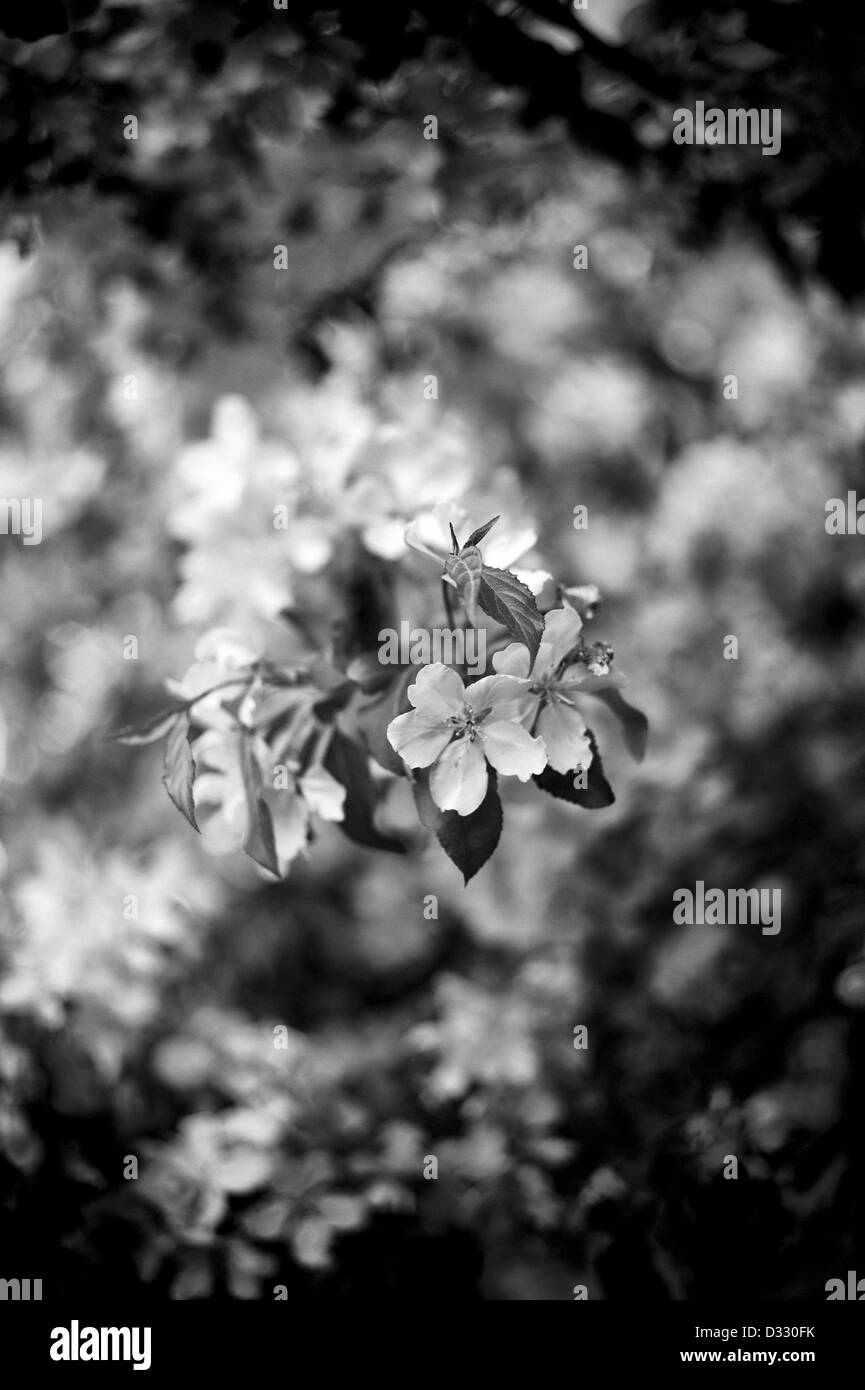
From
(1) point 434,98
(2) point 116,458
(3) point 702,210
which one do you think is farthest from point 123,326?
(3) point 702,210

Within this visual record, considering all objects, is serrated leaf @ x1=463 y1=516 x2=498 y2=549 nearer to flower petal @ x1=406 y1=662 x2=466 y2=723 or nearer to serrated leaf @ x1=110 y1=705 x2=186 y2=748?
flower petal @ x1=406 y1=662 x2=466 y2=723

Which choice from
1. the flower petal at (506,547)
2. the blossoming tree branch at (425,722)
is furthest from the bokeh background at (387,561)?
the flower petal at (506,547)

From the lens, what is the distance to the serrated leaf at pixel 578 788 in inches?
27.5

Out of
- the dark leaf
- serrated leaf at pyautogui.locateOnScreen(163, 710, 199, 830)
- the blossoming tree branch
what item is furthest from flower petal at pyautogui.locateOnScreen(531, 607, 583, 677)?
serrated leaf at pyautogui.locateOnScreen(163, 710, 199, 830)

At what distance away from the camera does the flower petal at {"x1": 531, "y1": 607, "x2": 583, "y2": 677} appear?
0.66m

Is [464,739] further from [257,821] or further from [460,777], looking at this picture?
[257,821]

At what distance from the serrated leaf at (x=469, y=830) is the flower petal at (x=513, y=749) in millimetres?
25

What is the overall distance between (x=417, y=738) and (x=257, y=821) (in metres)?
0.13

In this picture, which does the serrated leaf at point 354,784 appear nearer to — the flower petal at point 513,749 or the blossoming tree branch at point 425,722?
the blossoming tree branch at point 425,722

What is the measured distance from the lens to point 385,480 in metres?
0.95

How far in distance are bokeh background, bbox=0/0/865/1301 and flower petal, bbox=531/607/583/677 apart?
11.4 inches

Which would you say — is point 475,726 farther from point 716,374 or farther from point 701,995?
point 716,374

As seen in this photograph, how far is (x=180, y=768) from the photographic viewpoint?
69 cm

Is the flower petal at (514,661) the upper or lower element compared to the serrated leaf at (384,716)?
upper
